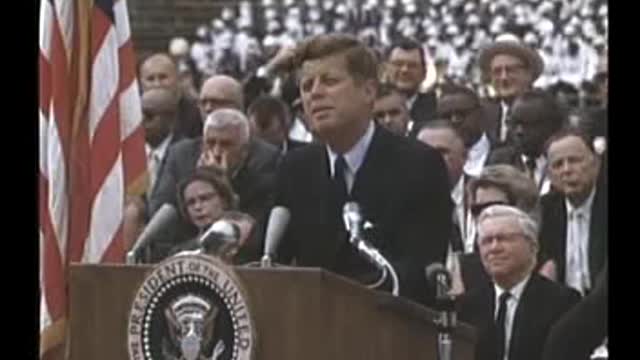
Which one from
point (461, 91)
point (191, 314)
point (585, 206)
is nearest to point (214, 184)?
point (191, 314)

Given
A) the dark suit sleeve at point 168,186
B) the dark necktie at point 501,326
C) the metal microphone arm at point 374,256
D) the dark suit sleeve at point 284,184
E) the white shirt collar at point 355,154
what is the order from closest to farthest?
the dark necktie at point 501,326 → the metal microphone arm at point 374,256 → the white shirt collar at point 355,154 → the dark suit sleeve at point 284,184 → the dark suit sleeve at point 168,186

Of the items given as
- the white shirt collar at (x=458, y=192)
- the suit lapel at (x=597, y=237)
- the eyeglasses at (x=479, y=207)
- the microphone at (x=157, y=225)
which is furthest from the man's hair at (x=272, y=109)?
the suit lapel at (x=597, y=237)

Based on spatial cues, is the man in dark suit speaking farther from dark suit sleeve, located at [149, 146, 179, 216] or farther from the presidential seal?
dark suit sleeve, located at [149, 146, 179, 216]

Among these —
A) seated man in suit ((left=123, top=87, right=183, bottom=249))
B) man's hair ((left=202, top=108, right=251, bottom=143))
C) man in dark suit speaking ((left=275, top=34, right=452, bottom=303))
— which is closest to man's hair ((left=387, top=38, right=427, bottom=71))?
man in dark suit speaking ((left=275, top=34, right=452, bottom=303))

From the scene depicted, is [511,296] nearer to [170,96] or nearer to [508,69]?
[508,69]

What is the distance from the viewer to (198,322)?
28.2 ft

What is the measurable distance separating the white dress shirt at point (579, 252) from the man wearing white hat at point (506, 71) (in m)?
0.41

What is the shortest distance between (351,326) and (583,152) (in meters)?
1.15

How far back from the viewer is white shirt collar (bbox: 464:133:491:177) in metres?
8.20

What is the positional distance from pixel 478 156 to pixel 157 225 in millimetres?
1464

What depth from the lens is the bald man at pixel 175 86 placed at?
875 cm

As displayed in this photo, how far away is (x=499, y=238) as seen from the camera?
8188mm

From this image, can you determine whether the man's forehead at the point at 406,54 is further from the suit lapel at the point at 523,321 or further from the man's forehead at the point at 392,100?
the suit lapel at the point at 523,321
